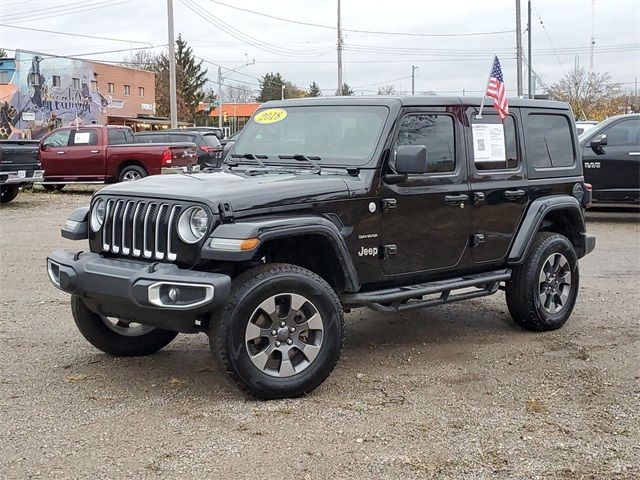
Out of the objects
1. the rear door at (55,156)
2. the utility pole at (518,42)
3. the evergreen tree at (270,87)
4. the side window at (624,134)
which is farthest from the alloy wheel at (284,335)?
the evergreen tree at (270,87)

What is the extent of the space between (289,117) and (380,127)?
2.80 feet

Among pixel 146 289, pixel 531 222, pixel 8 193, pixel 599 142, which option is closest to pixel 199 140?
pixel 8 193

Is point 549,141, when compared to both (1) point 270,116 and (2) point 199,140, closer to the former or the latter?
(1) point 270,116

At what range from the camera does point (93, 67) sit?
51.2 m

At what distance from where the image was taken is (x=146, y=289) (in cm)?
458

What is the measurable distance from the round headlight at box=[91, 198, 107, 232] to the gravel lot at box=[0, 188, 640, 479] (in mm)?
1013

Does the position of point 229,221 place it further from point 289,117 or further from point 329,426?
point 289,117

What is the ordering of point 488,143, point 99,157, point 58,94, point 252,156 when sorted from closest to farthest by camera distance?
point 252,156
point 488,143
point 99,157
point 58,94

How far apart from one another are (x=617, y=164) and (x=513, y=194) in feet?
26.9

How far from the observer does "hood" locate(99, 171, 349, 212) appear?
15.9 ft

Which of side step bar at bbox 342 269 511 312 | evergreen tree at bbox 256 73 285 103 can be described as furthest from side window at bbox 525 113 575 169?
evergreen tree at bbox 256 73 285 103

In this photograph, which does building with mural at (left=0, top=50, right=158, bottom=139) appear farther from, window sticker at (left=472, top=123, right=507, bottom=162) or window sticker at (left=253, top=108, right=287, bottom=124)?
window sticker at (left=472, top=123, right=507, bottom=162)

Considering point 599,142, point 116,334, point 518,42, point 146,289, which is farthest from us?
point 518,42

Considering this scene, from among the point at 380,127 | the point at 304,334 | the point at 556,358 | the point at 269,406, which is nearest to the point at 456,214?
the point at 380,127
